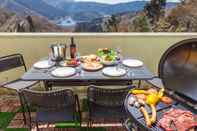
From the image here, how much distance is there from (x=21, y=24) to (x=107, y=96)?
2.20 metres

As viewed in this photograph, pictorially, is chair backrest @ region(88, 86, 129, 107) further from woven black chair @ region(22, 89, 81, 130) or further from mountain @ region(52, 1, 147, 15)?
mountain @ region(52, 1, 147, 15)

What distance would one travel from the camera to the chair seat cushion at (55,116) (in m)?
2.49

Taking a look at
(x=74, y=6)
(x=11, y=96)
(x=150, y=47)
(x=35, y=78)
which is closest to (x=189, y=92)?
(x=35, y=78)

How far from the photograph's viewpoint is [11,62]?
3461 mm

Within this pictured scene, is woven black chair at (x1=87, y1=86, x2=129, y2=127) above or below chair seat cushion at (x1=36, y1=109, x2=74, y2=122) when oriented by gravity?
above

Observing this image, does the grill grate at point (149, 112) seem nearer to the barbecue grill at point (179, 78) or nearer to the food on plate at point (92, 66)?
the barbecue grill at point (179, 78)

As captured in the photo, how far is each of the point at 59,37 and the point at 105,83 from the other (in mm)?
1211

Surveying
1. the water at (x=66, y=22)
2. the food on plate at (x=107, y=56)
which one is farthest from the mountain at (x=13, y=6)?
the food on plate at (x=107, y=56)

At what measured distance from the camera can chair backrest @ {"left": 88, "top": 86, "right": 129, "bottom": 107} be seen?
2.35 meters

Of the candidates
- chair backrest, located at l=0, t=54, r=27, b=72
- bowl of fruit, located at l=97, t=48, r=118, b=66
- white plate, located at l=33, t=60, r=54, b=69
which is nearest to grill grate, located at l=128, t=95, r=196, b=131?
bowl of fruit, located at l=97, t=48, r=118, b=66

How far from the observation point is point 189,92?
1.63m

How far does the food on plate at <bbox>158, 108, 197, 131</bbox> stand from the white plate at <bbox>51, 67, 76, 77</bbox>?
4.64 feet

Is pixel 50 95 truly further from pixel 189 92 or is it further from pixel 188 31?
pixel 188 31

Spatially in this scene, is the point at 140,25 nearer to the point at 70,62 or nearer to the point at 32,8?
the point at 70,62
